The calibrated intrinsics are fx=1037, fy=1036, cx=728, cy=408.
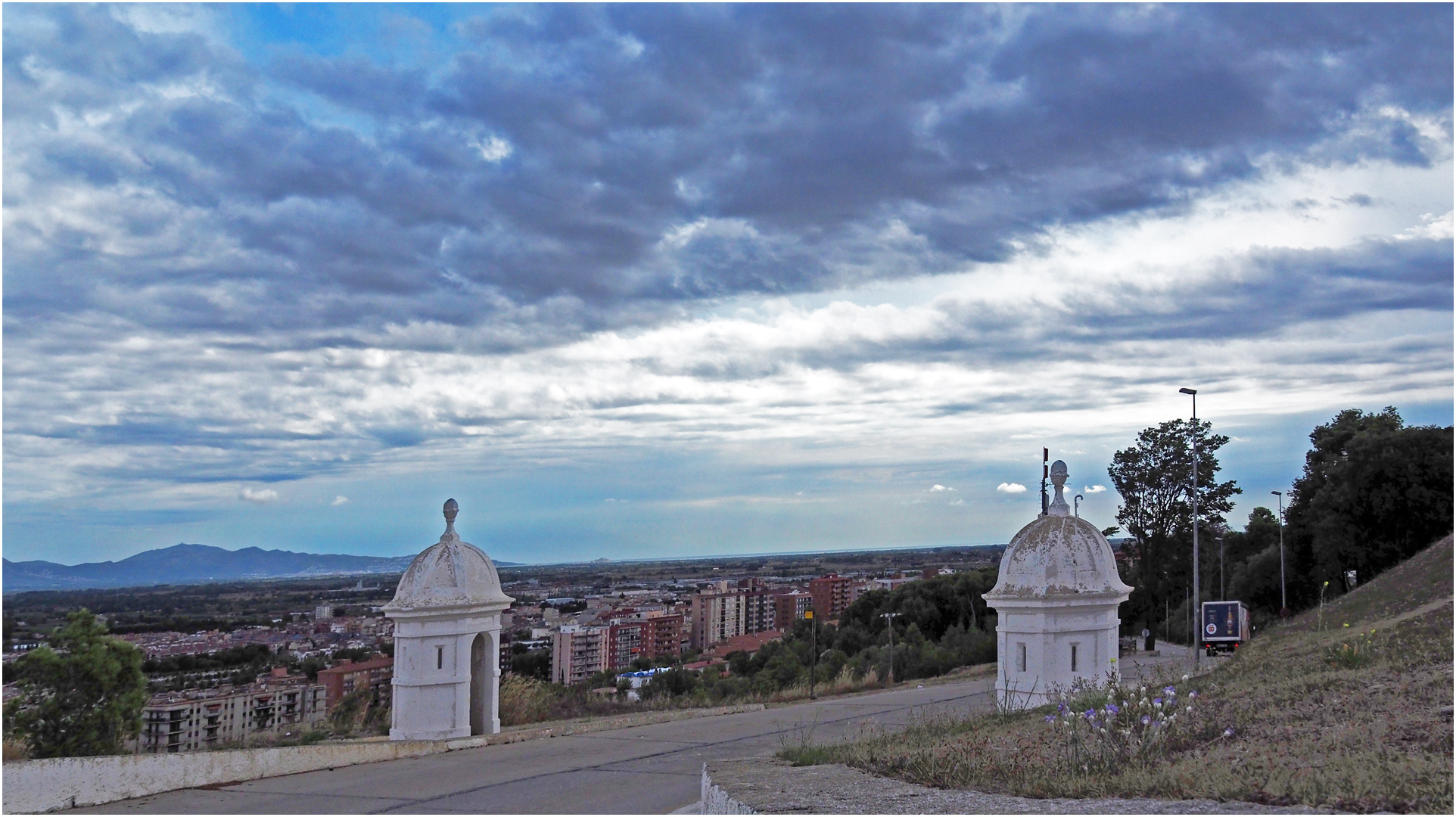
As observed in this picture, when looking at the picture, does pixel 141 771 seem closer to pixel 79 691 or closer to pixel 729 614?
pixel 79 691

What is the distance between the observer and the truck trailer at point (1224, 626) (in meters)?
32.5

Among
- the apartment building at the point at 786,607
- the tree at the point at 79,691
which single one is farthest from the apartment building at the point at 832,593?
the tree at the point at 79,691

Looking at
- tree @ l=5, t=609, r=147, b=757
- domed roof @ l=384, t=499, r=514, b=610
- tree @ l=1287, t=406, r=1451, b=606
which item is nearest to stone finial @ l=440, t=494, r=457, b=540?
domed roof @ l=384, t=499, r=514, b=610

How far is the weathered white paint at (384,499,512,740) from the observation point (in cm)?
1359

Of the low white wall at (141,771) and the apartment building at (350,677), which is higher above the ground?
the low white wall at (141,771)

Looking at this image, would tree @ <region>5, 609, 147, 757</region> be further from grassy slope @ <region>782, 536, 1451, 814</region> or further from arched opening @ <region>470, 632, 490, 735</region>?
grassy slope @ <region>782, 536, 1451, 814</region>

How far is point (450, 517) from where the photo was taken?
1480 centimetres

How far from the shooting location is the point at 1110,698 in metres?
9.16

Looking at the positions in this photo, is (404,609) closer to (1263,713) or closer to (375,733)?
(375,733)

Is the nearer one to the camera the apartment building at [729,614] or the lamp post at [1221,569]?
the lamp post at [1221,569]

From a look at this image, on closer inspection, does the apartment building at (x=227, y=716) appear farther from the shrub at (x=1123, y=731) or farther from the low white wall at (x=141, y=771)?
the shrub at (x=1123, y=731)

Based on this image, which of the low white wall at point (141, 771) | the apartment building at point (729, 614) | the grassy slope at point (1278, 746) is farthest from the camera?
the apartment building at point (729, 614)

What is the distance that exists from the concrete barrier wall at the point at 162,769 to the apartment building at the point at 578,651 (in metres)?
17.8

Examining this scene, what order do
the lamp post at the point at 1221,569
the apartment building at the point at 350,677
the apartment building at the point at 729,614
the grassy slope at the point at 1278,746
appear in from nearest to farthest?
the grassy slope at the point at 1278,746 → the apartment building at the point at 350,677 → the lamp post at the point at 1221,569 → the apartment building at the point at 729,614
